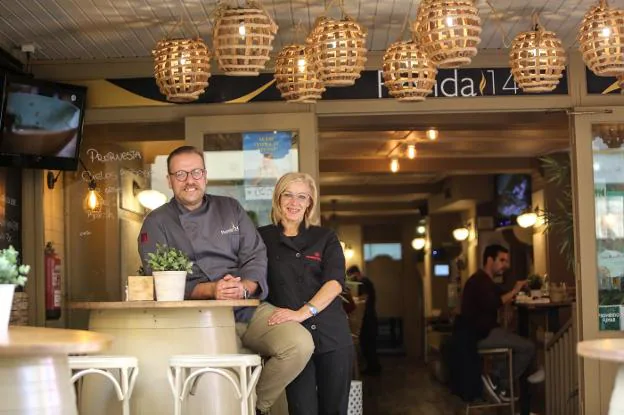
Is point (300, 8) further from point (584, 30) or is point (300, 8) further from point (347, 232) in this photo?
point (347, 232)

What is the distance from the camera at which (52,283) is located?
698 centimetres

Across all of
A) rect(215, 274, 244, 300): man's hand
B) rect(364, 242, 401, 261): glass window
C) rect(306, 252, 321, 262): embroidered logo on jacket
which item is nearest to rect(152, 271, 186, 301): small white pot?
rect(215, 274, 244, 300): man's hand

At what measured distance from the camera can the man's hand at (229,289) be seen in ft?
14.8

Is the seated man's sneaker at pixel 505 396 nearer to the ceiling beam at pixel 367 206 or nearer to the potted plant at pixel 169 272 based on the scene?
the potted plant at pixel 169 272

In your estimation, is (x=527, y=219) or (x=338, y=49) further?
(x=527, y=219)

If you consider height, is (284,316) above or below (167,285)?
below

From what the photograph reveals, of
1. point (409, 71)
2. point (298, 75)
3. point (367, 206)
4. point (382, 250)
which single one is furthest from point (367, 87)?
point (382, 250)

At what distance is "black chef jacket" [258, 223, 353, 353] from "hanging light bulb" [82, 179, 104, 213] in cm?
232

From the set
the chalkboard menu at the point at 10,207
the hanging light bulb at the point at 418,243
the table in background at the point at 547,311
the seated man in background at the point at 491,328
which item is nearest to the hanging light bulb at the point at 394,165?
the table in background at the point at 547,311

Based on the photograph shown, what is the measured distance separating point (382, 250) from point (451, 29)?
18.0 metres

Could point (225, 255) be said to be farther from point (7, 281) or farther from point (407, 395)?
point (407, 395)

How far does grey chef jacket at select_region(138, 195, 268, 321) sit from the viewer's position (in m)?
4.76

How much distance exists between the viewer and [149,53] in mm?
6883

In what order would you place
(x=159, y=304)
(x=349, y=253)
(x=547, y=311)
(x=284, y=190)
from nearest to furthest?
1. (x=159, y=304)
2. (x=284, y=190)
3. (x=547, y=311)
4. (x=349, y=253)
